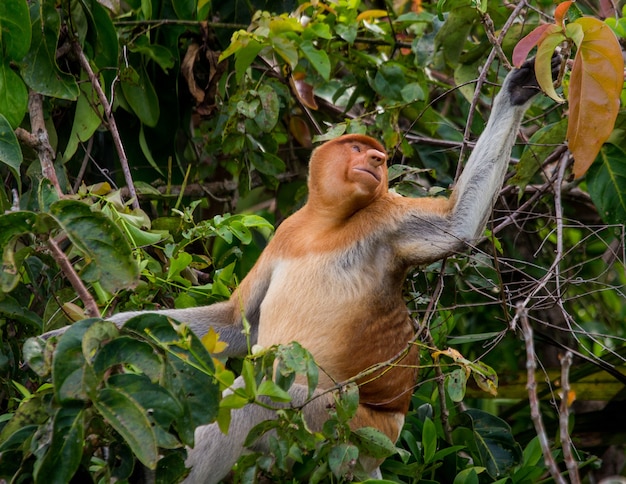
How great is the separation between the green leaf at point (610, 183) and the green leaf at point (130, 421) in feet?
6.47

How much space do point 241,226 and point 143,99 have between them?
100 centimetres

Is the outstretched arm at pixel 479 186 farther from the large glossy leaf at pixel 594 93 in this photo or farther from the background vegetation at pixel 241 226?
the large glossy leaf at pixel 594 93

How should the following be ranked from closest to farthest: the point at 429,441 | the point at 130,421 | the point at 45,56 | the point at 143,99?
the point at 130,421 → the point at 429,441 → the point at 45,56 → the point at 143,99

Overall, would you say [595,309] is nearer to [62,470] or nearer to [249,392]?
[249,392]

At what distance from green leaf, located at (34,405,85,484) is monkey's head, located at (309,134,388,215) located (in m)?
1.43

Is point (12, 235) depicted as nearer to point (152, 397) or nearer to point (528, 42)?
point (152, 397)

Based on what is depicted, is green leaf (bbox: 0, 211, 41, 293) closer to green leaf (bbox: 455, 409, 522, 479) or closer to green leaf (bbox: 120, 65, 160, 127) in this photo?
green leaf (bbox: 120, 65, 160, 127)

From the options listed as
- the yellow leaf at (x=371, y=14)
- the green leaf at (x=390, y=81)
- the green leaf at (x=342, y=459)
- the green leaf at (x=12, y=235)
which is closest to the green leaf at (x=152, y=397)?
the green leaf at (x=12, y=235)

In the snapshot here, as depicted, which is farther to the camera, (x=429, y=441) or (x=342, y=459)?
(x=429, y=441)

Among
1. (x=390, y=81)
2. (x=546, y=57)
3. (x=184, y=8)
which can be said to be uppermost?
(x=546, y=57)

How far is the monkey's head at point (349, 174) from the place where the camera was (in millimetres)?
3291

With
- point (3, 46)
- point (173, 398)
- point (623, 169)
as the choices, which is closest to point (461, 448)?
point (623, 169)

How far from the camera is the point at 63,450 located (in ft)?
7.15

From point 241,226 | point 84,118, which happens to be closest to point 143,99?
point 84,118
